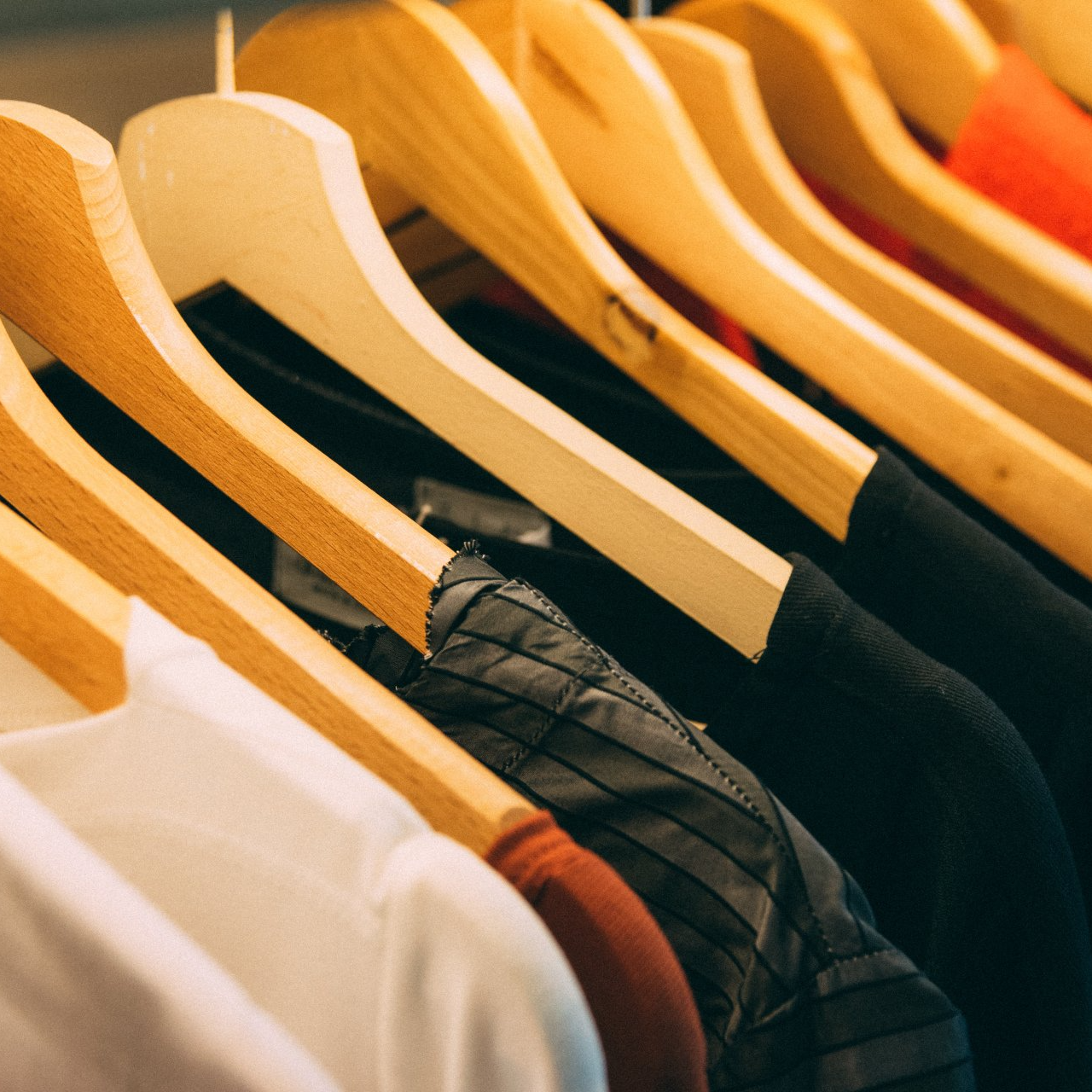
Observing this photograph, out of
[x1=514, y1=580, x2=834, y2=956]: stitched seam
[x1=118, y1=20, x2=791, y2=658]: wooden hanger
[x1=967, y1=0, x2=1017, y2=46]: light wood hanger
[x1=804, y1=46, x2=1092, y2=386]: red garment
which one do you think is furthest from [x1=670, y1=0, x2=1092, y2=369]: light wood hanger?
[x1=514, y1=580, x2=834, y2=956]: stitched seam

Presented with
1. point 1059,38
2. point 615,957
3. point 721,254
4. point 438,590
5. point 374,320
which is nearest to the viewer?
point 615,957

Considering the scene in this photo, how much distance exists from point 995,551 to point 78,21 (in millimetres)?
417

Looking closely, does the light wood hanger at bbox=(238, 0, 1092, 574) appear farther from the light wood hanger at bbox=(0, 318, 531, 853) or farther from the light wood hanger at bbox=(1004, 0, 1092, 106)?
the light wood hanger at bbox=(1004, 0, 1092, 106)

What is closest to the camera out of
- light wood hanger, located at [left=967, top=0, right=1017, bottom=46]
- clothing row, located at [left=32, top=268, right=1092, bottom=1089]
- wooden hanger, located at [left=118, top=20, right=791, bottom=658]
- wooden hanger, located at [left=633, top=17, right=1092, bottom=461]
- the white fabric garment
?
the white fabric garment

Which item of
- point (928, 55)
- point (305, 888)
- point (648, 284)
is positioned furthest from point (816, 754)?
point (928, 55)

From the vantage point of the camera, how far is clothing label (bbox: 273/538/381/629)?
614 millimetres

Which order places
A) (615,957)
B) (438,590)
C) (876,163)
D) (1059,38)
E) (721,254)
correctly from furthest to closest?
(1059,38)
(876,163)
(721,254)
(438,590)
(615,957)

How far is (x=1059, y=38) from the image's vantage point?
2.73ft

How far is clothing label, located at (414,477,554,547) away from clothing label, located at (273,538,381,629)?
0.23 feet

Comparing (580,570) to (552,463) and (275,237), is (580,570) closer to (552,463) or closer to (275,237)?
(552,463)

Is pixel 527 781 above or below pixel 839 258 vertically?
below

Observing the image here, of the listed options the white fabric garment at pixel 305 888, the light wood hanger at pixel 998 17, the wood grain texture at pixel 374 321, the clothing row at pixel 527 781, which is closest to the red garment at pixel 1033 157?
the clothing row at pixel 527 781

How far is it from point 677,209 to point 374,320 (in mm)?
220

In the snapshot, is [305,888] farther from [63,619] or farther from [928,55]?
[928,55]
